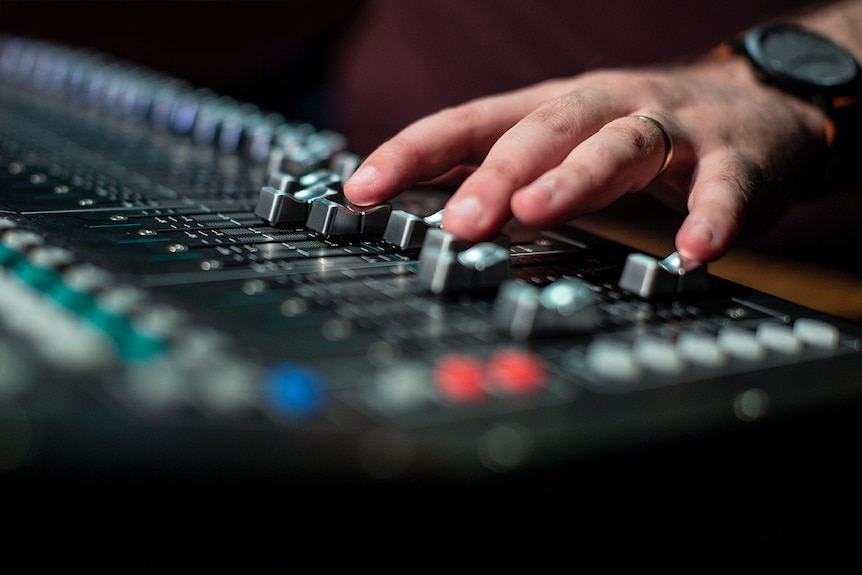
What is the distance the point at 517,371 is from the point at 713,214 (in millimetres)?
393

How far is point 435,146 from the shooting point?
1019 millimetres

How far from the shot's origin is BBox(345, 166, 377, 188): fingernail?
3.02ft

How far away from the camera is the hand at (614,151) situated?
81cm

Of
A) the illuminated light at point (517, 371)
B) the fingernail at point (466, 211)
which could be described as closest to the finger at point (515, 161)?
the fingernail at point (466, 211)

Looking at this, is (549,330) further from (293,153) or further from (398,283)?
(293,153)

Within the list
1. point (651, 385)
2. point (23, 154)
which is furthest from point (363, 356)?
point (23, 154)

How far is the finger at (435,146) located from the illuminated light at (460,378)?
40 centimetres

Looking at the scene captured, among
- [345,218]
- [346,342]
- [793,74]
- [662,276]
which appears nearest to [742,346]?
[662,276]

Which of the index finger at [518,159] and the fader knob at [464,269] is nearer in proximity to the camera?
the fader knob at [464,269]

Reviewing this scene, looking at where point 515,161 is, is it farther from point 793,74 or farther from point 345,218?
point 793,74

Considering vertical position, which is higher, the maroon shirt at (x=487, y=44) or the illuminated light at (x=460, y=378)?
the maroon shirt at (x=487, y=44)

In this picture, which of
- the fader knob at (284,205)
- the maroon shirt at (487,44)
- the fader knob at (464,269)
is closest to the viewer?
the fader knob at (464,269)

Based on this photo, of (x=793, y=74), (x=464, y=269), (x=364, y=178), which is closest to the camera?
(x=464, y=269)

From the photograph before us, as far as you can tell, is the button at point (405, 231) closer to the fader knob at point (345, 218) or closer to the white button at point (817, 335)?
the fader knob at point (345, 218)
